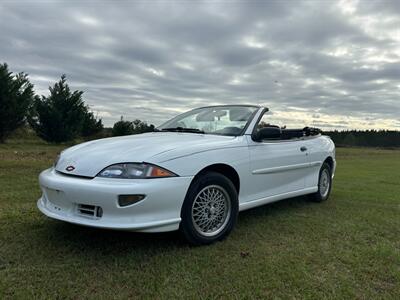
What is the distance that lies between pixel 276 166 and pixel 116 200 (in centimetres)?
222

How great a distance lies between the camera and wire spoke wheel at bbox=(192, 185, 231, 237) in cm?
336

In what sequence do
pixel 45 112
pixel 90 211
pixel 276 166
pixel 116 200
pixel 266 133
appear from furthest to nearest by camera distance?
1. pixel 45 112
2. pixel 276 166
3. pixel 266 133
4. pixel 90 211
5. pixel 116 200

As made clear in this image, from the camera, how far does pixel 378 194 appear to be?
22.1 feet

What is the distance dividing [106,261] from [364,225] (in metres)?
3.15

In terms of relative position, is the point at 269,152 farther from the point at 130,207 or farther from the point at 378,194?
the point at 378,194

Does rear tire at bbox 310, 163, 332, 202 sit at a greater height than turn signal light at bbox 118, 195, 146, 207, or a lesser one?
lesser

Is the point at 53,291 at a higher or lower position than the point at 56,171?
lower

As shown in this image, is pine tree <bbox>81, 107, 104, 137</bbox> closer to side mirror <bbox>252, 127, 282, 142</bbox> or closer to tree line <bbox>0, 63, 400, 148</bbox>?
tree line <bbox>0, 63, 400, 148</bbox>

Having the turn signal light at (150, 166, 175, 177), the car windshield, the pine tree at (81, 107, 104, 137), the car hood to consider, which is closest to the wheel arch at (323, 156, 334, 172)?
the car windshield

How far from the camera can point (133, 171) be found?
2.94 meters

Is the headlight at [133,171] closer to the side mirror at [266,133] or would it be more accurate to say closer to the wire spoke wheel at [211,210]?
the wire spoke wheel at [211,210]

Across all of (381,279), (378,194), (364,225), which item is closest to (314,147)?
(364,225)

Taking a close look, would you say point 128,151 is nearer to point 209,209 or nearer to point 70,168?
point 70,168

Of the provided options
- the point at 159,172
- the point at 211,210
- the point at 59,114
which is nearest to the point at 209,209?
the point at 211,210
